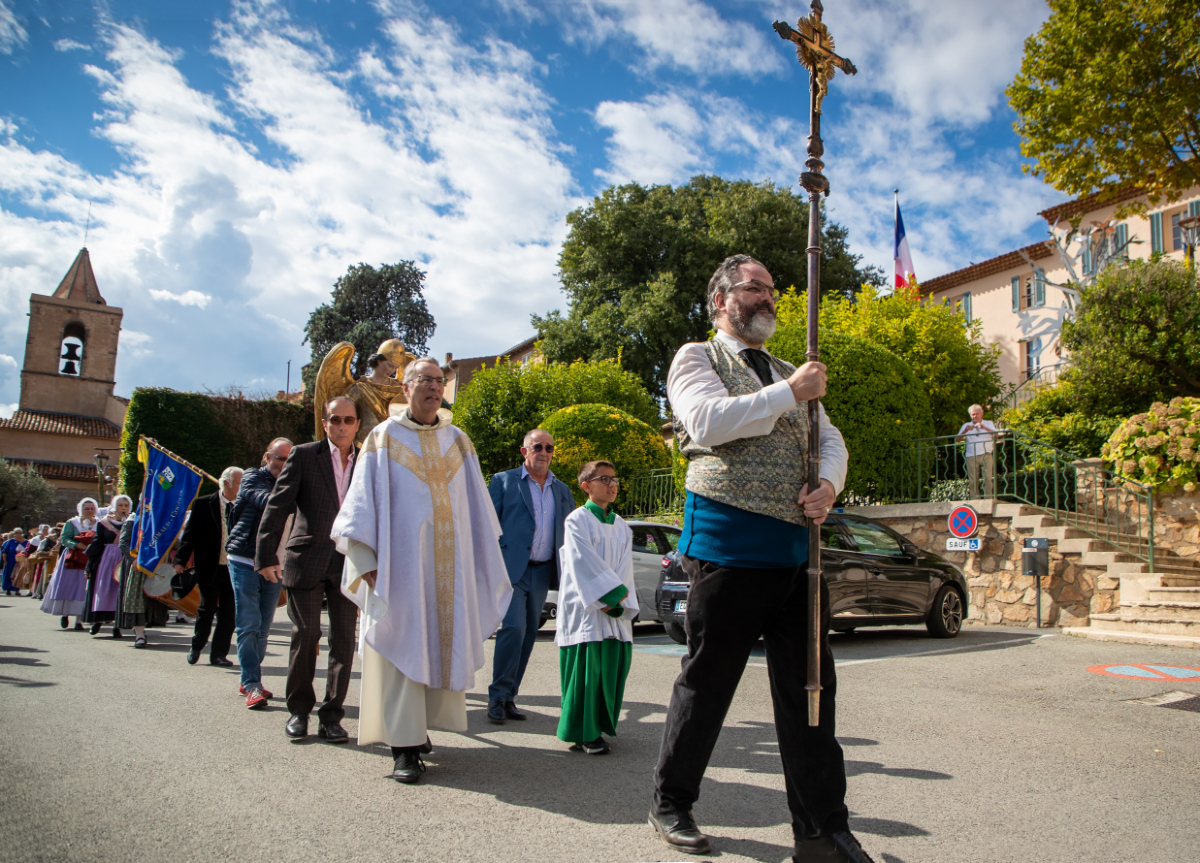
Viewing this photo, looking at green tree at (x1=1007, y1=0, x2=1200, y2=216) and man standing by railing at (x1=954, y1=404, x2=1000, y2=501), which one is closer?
man standing by railing at (x1=954, y1=404, x2=1000, y2=501)

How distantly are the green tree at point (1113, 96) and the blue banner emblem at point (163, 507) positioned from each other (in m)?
15.1

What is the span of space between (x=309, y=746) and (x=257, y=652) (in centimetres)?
180

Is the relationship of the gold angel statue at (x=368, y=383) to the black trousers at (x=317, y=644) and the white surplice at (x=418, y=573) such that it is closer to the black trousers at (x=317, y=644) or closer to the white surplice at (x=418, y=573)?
the black trousers at (x=317, y=644)

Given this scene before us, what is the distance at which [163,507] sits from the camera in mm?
9844

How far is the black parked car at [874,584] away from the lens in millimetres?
9633

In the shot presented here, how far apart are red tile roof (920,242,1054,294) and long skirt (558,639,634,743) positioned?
3445 cm

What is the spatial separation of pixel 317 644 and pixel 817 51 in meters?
4.19

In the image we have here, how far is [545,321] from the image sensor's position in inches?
1264

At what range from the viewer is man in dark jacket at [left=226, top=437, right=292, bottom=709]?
627cm

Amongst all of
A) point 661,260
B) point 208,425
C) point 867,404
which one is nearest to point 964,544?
point 867,404

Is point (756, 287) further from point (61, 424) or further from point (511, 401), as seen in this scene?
point (61, 424)

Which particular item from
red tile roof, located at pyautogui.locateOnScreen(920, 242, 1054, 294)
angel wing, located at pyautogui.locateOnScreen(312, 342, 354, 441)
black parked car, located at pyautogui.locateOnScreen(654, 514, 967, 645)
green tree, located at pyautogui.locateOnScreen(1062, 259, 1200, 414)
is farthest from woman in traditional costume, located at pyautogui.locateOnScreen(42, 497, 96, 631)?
red tile roof, located at pyautogui.locateOnScreen(920, 242, 1054, 294)

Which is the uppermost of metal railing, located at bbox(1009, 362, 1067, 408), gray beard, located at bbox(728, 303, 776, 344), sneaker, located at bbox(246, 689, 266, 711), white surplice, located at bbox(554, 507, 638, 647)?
metal railing, located at bbox(1009, 362, 1067, 408)

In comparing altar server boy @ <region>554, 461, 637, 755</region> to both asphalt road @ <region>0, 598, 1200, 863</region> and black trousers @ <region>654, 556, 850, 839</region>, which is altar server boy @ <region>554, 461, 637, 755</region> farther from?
black trousers @ <region>654, 556, 850, 839</region>
